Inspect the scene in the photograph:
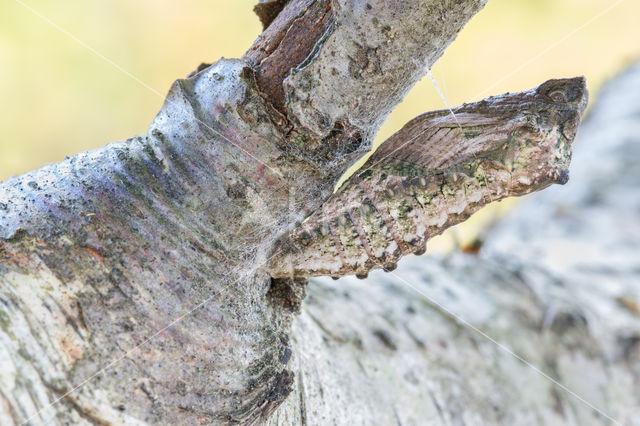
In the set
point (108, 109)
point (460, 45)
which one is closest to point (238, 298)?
point (108, 109)

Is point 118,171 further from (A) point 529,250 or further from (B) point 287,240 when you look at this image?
(A) point 529,250

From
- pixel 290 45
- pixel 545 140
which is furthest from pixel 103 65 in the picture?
pixel 545 140

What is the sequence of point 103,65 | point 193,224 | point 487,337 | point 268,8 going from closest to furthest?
point 193,224 → point 268,8 → point 487,337 → point 103,65

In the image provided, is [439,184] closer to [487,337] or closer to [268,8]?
[268,8]

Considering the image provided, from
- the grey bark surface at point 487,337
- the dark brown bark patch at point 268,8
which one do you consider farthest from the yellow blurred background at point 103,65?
the dark brown bark patch at point 268,8

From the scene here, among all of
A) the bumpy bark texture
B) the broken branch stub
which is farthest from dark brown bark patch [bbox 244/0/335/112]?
the broken branch stub

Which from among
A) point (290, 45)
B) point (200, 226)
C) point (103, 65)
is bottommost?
point (200, 226)

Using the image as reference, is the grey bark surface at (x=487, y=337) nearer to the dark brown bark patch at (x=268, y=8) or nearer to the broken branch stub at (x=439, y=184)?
the broken branch stub at (x=439, y=184)
